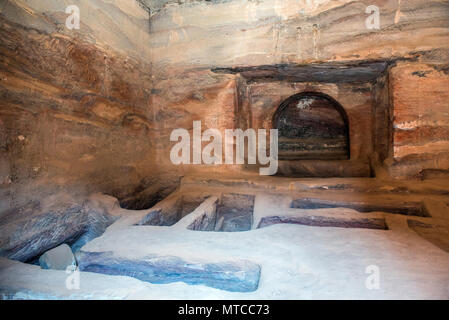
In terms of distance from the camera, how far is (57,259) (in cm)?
197

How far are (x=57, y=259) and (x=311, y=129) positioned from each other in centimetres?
450

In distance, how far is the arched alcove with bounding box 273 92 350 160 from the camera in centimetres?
476

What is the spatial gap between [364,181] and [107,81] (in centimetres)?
335

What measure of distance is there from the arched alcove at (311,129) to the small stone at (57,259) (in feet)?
12.1

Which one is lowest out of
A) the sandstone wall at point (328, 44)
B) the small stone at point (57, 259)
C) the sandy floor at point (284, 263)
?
the small stone at point (57, 259)

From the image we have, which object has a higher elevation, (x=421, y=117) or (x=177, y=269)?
(x=421, y=117)

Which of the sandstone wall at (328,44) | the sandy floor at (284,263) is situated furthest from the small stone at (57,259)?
the sandstone wall at (328,44)

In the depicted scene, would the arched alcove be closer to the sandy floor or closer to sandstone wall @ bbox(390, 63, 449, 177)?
sandstone wall @ bbox(390, 63, 449, 177)

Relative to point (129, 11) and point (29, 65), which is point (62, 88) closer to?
point (29, 65)

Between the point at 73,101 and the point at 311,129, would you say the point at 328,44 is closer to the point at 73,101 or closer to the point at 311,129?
the point at 311,129

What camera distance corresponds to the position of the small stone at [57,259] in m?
1.90

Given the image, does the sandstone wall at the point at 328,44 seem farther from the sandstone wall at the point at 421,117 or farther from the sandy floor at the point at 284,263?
the sandy floor at the point at 284,263

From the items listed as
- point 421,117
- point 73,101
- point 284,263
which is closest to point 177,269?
point 284,263
